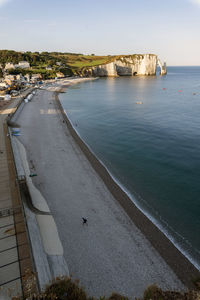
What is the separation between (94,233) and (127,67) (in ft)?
651

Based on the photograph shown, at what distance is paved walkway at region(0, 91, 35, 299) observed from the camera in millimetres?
10742

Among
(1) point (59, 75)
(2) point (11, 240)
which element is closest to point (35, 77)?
(1) point (59, 75)

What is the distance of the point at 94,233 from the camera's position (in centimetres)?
1753

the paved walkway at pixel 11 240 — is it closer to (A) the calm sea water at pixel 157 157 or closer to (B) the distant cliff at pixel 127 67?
(A) the calm sea water at pixel 157 157

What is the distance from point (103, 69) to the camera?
19200 centimetres

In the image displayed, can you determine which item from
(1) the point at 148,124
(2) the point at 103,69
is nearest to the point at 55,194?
(1) the point at 148,124

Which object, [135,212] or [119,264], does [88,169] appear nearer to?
[135,212]

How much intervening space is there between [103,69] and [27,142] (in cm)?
17670

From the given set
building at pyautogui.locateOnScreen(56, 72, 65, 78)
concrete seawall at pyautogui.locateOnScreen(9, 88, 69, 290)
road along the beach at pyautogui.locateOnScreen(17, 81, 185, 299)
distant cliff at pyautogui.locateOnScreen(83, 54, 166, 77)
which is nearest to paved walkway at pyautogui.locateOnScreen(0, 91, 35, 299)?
concrete seawall at pyautogui.locateOnScreen(9, 88, 69, 290)

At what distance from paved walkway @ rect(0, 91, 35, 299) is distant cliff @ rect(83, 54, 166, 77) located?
7536 inches

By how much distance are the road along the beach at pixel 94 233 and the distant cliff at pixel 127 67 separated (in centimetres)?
18014

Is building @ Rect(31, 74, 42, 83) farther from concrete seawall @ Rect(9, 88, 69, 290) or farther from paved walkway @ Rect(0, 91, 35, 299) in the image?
concrete seawall @ Rect(9, 88, 69, 290)

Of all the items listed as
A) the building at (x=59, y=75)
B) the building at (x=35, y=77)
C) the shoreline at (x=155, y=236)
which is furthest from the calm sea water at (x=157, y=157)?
the building at (x=59, y=75)

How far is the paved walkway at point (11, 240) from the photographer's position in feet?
35.2
